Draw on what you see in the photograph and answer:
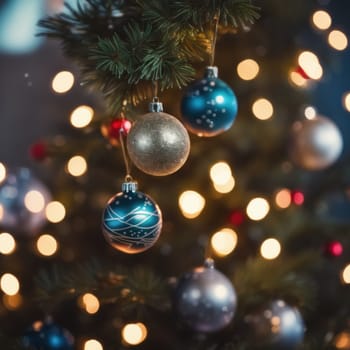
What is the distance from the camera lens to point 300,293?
0.97 metres

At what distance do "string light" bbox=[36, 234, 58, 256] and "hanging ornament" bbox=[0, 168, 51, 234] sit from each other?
4 cm

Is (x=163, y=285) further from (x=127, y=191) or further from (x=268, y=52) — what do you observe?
(x=268, y=52)

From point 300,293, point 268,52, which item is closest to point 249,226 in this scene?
point 300,293

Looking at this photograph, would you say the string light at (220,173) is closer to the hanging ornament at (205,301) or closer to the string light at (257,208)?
the string light at (257,208)

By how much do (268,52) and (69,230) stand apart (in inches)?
25.3

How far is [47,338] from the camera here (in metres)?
0.94

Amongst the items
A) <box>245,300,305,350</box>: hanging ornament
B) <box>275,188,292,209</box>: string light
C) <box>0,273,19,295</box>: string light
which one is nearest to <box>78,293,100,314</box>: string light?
<box>0,273,19,295</box>: string light

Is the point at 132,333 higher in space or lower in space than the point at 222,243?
lower

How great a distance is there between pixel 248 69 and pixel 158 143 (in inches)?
20.0

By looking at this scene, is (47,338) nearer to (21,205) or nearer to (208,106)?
(21,205)

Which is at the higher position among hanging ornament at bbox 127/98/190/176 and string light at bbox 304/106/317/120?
string light at bbox 304/106/317/120

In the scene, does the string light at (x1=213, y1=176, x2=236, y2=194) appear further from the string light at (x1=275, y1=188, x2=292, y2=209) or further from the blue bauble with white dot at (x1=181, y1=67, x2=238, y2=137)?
the blue bauble with white dot at (x1=181, y1=67, x2=238, y2=137)

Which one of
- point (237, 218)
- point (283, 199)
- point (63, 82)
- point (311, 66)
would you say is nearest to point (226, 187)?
point (237, 218)

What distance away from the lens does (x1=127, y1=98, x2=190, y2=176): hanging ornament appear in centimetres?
68
